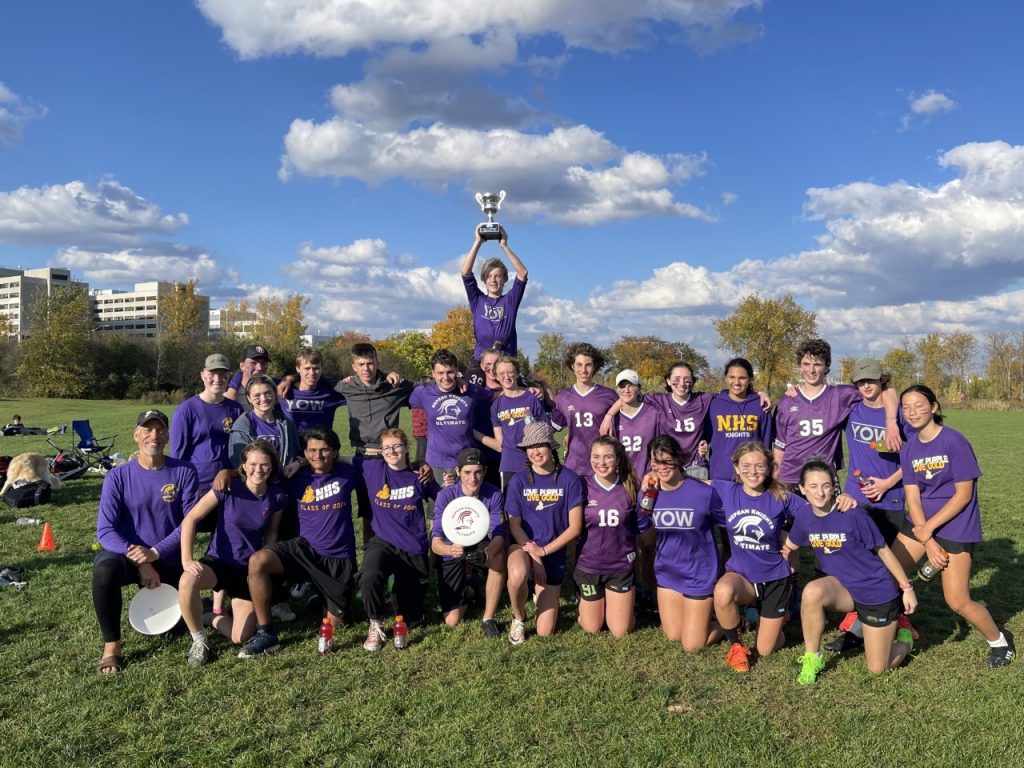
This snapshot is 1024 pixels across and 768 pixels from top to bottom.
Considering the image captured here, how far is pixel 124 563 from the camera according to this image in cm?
435

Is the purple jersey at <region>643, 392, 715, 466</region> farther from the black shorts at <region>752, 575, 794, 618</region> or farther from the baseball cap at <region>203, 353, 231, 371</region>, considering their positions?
the baseball cap at <region>203, 353, 231, 371</region>

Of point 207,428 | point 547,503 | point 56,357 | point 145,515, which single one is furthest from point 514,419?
point 56,357

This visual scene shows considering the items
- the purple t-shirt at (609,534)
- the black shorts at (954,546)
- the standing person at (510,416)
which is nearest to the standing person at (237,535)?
the standing person at (510,416)

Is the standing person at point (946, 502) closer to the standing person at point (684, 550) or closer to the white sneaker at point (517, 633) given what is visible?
the standing person at point (684, 550)

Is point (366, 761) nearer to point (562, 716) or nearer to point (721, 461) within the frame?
point (562, 716)

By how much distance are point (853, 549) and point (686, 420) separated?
5.52 ft

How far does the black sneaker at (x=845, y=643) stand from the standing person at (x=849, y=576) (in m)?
0.17

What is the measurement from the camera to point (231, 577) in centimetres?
459

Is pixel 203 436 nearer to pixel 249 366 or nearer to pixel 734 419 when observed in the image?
pixel 249 366

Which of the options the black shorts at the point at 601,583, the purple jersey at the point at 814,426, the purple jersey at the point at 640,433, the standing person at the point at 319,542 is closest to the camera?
the standing person at the point at 319,542

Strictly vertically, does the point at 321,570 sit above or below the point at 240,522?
below

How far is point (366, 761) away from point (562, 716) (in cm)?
101

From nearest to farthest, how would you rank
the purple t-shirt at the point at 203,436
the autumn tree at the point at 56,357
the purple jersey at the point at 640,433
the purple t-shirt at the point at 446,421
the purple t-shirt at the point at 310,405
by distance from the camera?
the purple t-shirt at the point at 203,436 → the purple jersey at the point at 640,433 → the purple t-shirt at the point at 446,421 → the purple t-shirt at the point at 310,405 → the autumn tree at the point at 56,357

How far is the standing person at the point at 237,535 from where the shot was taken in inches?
Result: 174
